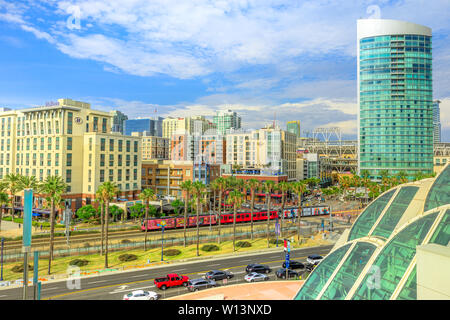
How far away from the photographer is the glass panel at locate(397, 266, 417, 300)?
1494 centimetres

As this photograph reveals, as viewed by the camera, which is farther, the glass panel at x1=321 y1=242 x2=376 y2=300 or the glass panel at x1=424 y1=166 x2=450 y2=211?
the glass panel at x1=424 y1=166 x2=450 y2=211

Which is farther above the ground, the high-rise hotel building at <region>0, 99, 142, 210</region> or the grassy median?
the high-rise hotel building at <region>0, 99, 142, 210</region>

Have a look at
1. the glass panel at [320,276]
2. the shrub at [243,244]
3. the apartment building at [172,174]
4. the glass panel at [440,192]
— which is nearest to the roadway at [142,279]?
the shrub at [243,244]

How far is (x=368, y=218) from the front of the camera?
80.4 ft

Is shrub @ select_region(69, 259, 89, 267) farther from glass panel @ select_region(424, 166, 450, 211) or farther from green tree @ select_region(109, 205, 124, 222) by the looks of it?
glass panel @ select_region(424, 166, 450, 211)

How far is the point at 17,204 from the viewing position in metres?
107

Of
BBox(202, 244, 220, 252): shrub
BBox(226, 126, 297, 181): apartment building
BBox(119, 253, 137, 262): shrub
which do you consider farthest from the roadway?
BBox(226, 126, 297, 181): apartment building

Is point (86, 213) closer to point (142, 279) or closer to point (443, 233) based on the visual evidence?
point (142, 279)

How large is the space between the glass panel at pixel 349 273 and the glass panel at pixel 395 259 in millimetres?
969

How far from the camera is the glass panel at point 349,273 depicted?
61.5ft

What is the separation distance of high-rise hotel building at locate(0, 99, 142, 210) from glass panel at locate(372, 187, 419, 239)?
9404 centimetres

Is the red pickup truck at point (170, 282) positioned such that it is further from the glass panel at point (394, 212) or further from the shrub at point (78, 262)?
the glass panel at point (394, 212)

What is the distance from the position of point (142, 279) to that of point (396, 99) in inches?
6403
